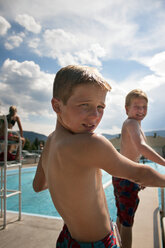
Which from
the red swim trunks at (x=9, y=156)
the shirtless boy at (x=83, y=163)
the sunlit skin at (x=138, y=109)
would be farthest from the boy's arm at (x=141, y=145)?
the red swim trunks at (x=9, y=156)

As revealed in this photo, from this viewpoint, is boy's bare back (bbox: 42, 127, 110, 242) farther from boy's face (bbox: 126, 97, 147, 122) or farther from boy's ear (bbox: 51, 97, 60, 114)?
boy's face (bbox: 126, 97, 147, 122)

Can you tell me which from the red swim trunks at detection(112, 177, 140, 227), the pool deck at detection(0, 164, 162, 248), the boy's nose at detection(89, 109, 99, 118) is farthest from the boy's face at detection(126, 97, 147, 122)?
the pool deck at detection(0, 164, 162, 248)

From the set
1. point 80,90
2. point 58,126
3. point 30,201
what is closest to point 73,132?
point 58,126

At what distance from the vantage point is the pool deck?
9.40ft

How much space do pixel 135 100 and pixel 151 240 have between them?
7.40ft

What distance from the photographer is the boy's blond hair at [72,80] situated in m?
0.98

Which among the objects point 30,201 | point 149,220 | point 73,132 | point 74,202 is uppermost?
point 73,132

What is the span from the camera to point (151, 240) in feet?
9.69

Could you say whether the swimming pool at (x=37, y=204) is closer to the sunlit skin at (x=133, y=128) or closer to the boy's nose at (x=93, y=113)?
the sunlit skin at (x=133, y=128)

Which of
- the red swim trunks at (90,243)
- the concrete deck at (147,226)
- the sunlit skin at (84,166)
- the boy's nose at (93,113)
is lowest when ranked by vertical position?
the concrete deck at (147,226)

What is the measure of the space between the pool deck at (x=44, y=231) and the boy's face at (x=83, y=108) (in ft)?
8.52

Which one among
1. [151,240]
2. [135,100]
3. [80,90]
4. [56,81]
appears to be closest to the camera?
[80,90]

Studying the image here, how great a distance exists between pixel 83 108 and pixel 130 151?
1.56 m

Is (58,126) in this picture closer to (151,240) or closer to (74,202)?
(74,202)
